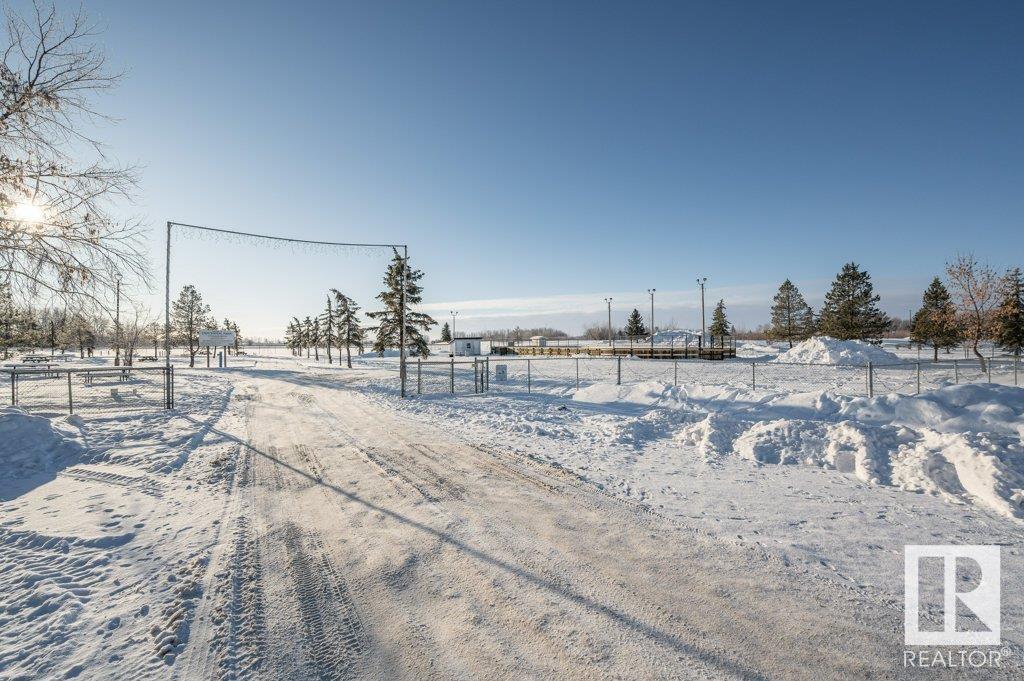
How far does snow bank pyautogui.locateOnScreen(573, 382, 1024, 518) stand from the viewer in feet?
19.6

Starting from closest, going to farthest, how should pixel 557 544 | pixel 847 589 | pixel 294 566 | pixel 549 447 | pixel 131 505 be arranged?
pixel 847 589 → pixel 294 566 → pixel 557 544 → pixel 131 505 → pixel 549 447

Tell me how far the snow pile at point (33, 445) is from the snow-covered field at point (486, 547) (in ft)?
0.17

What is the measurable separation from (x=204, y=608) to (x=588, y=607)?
3153 mm

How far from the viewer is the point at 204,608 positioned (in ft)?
11.5

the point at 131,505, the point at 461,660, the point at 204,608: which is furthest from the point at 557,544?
the point at 131,505

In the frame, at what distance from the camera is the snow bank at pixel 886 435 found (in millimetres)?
5961

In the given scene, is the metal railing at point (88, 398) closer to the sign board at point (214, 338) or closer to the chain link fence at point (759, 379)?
the chain link fence at point (759, 379)

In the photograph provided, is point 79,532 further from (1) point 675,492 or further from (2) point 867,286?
(2) point 867,286

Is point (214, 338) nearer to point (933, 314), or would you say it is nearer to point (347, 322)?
point (347, 322)

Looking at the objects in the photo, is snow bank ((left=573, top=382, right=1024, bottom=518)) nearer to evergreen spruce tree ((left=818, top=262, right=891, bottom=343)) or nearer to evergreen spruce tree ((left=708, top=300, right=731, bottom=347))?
evergreen spruce tree ((left=818, top=262, right=891, bottom=343))

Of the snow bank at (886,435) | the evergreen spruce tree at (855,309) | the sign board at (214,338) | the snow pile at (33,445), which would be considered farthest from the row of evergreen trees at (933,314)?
the sign board at (214,338)

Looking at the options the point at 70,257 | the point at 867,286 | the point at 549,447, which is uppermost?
the point at 867,286

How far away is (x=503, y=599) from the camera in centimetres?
363

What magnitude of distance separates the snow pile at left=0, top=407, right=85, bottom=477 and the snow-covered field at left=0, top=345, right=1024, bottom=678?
52 mm
